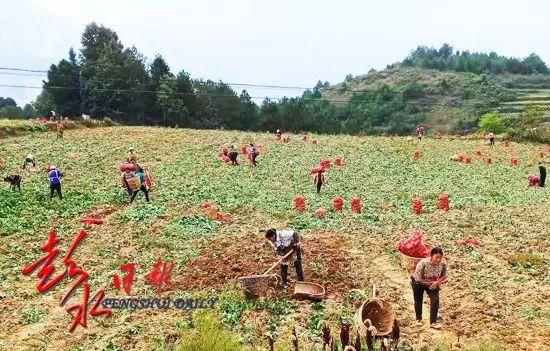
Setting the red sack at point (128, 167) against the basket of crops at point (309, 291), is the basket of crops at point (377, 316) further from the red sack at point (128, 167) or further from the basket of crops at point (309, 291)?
the red sack at point (128, 167)

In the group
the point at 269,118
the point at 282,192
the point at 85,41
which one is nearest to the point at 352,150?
the point at 282,192

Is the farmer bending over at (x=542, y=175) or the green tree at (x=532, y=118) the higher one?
the green tree at (x=532, y=118)

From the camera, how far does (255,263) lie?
14039 millimetres

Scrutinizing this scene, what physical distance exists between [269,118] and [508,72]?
4793 inches

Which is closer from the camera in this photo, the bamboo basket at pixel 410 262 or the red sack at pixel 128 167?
the bamboo basket at pixel 410 262

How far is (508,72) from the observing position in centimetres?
16450

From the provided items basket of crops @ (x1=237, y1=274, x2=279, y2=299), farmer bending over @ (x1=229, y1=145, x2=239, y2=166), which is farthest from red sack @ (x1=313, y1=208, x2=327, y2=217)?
farmer bending over @ (x1=229, y1=145, x2=239, y2=166)

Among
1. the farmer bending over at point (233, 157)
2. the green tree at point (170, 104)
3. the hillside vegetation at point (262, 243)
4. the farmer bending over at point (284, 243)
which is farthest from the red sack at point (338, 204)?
the green tree at point (170, 104)

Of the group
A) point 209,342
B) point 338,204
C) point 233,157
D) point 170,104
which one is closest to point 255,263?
point 209,342

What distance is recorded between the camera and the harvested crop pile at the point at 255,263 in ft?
42.8

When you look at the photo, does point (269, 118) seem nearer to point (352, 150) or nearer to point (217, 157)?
point (352, 150)

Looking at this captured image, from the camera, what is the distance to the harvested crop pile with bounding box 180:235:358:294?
1303cm

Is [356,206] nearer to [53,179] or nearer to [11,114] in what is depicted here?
[53,179]

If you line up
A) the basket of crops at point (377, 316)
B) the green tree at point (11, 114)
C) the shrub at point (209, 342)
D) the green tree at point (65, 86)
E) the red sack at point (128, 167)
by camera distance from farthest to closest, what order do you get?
the green tree at point (11, 114), the green tree at point (65, 86), the red sack at point (128, 167), the basket of crops at point (377, 316), the shrub at point (209, 342)
